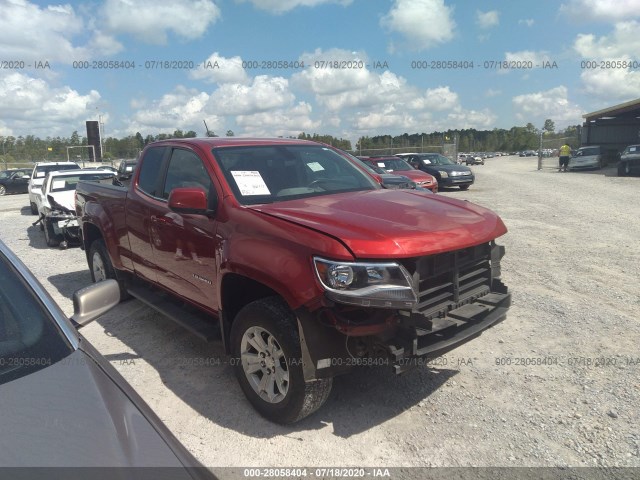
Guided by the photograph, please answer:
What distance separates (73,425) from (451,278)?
2.42 meters

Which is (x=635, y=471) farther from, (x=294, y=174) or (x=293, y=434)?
(x=294, y=174)

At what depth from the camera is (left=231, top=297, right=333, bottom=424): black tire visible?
10.1 feet

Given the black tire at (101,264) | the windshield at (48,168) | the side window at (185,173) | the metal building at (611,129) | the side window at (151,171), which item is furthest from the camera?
the metal building at (611,129)

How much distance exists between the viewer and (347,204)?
141 inches

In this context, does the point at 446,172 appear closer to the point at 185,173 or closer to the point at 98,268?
the point at 98,268

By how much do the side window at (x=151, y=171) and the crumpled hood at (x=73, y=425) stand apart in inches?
Answer: 120

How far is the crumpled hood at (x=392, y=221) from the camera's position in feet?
9.43

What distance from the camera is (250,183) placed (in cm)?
384

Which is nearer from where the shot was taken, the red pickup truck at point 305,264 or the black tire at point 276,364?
the red pickup truck at point 305,264

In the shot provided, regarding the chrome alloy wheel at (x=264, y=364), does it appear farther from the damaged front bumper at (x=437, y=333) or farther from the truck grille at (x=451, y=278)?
the truck grille at (x=451, y=278)

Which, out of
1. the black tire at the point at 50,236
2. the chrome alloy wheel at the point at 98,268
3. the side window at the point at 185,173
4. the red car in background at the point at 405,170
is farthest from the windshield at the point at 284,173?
the red car in background at the point at 405,170

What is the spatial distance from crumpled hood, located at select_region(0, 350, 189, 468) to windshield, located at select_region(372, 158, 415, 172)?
1726 centimetres

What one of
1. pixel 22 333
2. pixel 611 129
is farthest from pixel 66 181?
pixel 611 129

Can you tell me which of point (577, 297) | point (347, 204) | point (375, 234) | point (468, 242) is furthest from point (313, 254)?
point (577, 297)
